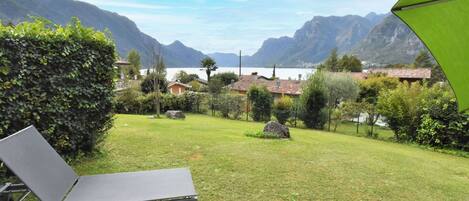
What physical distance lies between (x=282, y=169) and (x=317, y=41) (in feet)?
568

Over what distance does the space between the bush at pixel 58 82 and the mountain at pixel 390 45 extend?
79.5 metres

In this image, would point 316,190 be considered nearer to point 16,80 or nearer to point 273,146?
point 273,146

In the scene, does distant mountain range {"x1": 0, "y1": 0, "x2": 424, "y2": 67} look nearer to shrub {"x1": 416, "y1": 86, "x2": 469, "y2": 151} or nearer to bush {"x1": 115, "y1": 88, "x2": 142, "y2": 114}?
bush {"x1": 115, "y1": 88, "x2": 142, "y2": 114}

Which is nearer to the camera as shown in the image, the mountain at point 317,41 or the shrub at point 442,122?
the shrub at point 442,122

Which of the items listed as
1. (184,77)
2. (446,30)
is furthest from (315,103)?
(184,77)

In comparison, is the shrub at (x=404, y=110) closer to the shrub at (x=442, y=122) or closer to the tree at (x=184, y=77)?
the shrub at (x=442, y=122)

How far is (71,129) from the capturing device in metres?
4.80

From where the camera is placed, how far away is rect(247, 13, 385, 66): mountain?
15546cm

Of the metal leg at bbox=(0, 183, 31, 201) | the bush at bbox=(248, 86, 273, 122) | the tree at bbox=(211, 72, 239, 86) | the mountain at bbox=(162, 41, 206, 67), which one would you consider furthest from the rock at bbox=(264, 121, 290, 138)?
the mountain at bbox=(162, 41, 206, 67)

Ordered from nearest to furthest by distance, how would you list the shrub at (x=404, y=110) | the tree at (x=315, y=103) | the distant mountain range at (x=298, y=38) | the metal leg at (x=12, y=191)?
the metal leg at (x=12, y=191), the shrub at (x=404, y=110), the tree at (x=315, y=103), the distant mountain range at (x=298, y=38)

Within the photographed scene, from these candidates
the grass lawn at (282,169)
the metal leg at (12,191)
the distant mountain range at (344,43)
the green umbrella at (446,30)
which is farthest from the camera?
the distant mountain range at (344,43)

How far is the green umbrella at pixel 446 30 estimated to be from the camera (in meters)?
1.41

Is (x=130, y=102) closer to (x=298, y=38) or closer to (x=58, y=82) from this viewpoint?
(x=58, y=82)

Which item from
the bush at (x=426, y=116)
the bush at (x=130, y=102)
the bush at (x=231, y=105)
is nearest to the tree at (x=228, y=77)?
the bush at (x=130, y=102)
